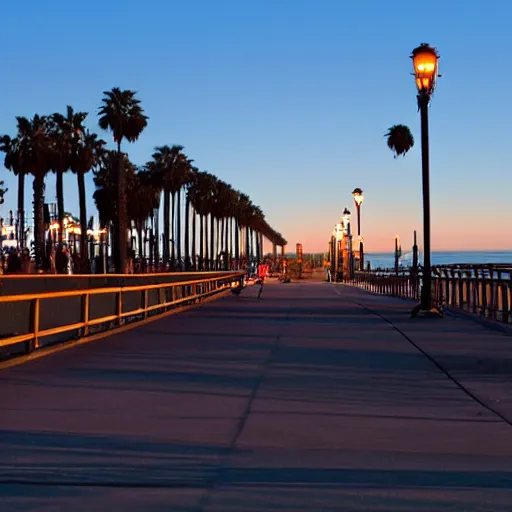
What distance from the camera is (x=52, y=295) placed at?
15.9 meters

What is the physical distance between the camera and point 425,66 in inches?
977

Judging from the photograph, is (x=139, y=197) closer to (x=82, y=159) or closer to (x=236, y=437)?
(x=82, y=159)

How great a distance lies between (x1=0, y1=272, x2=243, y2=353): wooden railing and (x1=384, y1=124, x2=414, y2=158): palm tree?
26393 millimetres

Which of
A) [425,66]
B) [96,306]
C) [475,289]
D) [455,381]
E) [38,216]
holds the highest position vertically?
[425,66]

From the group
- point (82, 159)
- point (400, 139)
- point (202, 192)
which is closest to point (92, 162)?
point (82, 159)

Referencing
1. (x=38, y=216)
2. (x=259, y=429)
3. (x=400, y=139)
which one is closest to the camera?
(x=259, y=429)

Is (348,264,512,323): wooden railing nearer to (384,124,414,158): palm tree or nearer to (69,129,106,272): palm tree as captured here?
(384,124,414,158): palm tree

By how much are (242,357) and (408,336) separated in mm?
5312

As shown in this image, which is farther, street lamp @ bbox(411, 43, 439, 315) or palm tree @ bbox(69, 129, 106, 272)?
palm tree @ bbox(69, 129, 106, 272)

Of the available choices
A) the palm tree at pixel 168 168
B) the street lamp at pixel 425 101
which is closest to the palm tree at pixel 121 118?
the palm tree at pixel 168 168

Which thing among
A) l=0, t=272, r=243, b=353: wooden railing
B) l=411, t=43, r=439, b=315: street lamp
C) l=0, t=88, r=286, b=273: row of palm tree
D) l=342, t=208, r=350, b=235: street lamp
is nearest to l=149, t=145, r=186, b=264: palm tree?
l=0, t=88, r=286, b=273: row of palm tree

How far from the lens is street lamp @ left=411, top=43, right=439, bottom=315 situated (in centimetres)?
2480

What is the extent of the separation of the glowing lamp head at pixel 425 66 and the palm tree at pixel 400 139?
3961 cm

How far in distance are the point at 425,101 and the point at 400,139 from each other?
39.9 metres
